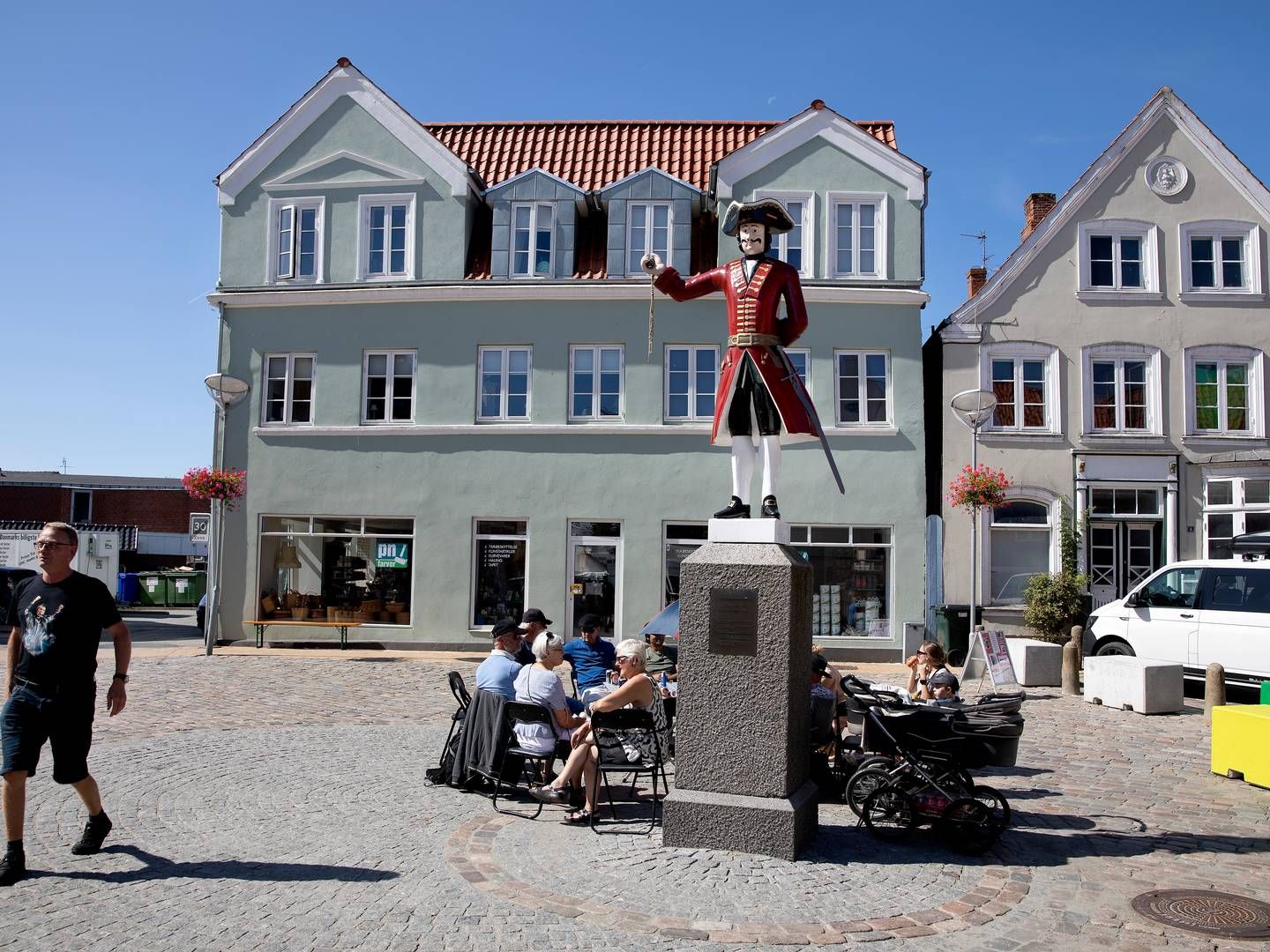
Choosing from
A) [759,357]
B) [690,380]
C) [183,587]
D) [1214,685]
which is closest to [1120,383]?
[690,380]

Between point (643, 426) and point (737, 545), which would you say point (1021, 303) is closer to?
point (643, 426)

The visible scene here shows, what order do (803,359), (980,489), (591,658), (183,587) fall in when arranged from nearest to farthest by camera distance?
(591,658), (980,489), (803,359), (183,587)

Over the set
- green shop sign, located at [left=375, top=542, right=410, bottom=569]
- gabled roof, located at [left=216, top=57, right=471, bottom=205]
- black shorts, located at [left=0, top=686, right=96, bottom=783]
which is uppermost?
gabled roof, located at [left=216, top=57, right=471, bottom=205]

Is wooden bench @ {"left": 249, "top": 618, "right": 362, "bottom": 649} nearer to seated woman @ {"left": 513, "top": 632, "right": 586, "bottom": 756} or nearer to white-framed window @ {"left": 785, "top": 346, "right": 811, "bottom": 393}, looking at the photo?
white-framed window @ {"left": 785, "top": 346, "right": 811, "bottom": 393}

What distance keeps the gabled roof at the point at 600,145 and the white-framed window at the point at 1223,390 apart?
7.45 m

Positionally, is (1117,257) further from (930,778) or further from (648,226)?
(930,778)

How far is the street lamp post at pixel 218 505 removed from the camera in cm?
1945

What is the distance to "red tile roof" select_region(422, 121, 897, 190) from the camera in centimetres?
Result: 2234

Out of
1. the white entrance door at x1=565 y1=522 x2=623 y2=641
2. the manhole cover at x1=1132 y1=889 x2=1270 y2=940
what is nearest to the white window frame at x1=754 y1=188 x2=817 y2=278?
the white entrance door at x1=565 y1=522 x2=623 y2=641

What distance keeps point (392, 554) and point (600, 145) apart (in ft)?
31.9

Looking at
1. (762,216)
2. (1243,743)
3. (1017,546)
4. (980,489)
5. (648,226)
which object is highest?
(648,226)

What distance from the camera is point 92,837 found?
6.47 meters

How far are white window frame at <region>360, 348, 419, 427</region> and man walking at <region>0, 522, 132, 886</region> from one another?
14.8 metres

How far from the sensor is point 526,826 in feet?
24.3
